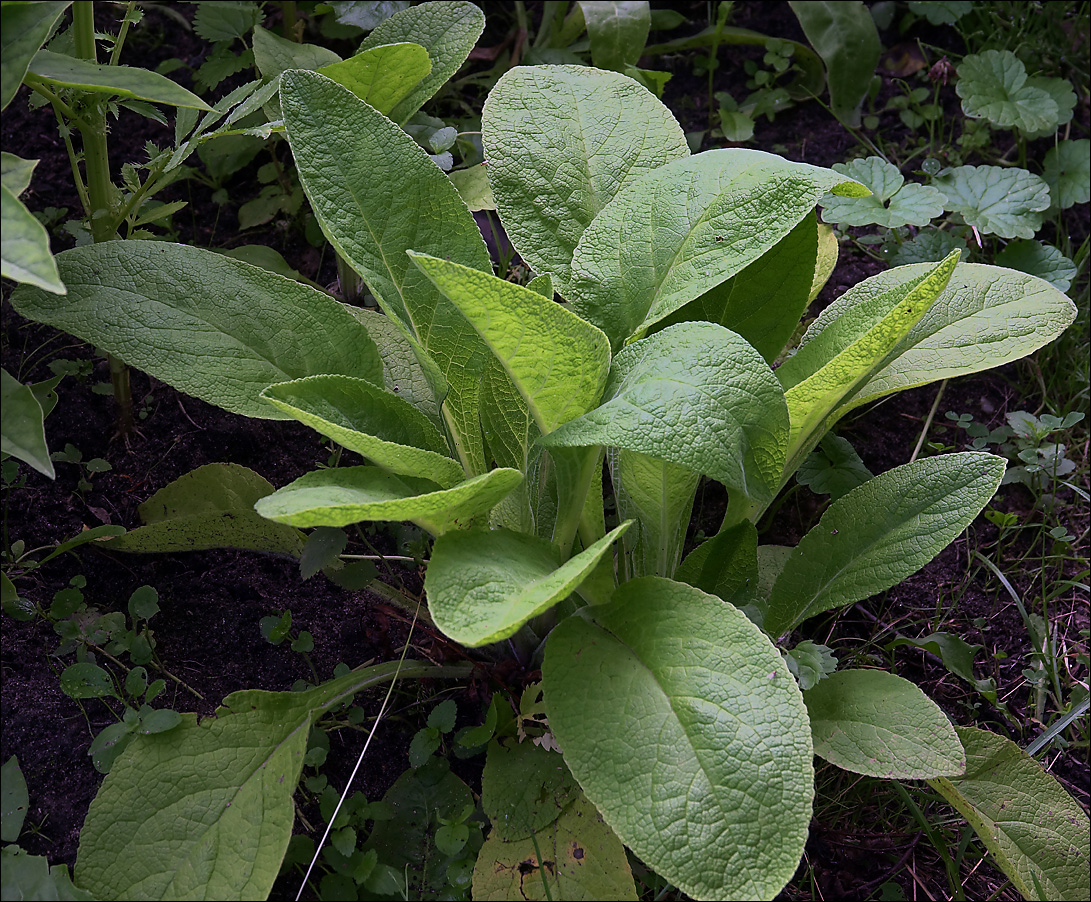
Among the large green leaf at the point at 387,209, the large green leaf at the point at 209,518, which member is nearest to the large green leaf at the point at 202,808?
the large green leaf at the point at 209,518

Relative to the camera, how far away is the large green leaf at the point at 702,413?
95cm

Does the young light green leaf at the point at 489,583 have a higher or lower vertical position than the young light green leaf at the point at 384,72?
lower

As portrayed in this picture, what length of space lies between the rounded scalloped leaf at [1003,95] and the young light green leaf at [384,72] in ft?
3.95

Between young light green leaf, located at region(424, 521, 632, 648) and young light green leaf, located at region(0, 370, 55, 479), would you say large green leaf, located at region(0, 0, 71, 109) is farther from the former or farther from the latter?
young light green leaf, located at region(424, 521, 632, 648)

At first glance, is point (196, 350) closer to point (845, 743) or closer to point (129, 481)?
point (129, 481)

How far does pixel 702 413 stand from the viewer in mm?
954

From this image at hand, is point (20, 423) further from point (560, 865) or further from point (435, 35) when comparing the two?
point (435, 35)

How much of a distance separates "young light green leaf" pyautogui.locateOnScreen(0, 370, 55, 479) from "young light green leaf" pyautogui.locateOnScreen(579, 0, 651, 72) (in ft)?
4.61

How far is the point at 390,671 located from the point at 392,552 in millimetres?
264

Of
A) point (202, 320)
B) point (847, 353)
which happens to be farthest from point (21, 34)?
point (847, 353)

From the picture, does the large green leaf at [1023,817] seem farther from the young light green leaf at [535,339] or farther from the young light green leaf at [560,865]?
the young light green leaf at [535,339]

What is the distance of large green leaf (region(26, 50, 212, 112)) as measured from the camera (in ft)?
3.60

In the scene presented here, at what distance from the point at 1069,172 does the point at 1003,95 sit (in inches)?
8.5

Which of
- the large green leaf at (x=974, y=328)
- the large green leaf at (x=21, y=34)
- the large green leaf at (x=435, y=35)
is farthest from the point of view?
the large green leaf at (x=435, y=35)
